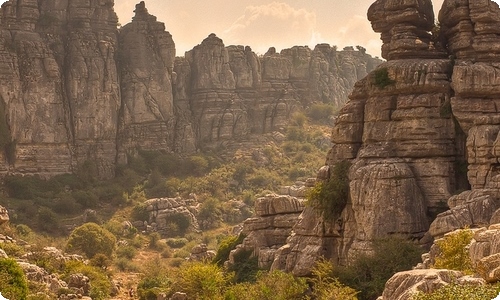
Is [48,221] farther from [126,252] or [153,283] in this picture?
[153,283]

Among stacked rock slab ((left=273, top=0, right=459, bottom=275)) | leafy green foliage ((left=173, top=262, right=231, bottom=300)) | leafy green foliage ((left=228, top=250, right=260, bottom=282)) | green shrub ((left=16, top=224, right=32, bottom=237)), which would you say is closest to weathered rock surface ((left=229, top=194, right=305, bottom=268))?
leafy green foliage ((left=228, top=250, right=260, bottom=282))

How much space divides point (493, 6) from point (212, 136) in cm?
5921

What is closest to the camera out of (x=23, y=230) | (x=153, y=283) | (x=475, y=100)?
(x=475, y=100)

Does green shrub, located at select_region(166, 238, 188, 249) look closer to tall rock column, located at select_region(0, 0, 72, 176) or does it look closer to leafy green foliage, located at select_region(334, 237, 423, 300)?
tall rock column, located at select_region(0, 0, 72, 176)

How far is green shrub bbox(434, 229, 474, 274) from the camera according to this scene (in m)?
26.8

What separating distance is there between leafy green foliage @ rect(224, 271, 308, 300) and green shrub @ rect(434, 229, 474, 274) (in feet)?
25.0

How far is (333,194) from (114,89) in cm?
5121

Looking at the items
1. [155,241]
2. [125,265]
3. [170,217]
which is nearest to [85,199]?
[170,217]

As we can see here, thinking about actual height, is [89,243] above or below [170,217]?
below

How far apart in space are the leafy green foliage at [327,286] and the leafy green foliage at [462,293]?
A: 31.2 feet

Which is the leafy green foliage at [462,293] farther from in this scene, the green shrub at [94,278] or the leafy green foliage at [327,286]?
the green shrub at [94,278]

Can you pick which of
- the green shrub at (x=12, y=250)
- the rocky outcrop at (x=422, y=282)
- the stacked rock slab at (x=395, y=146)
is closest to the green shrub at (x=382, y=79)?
the stacked rock slab at (x=395, y=146)

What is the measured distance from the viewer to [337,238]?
127 ft

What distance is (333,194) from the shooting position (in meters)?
38.4
